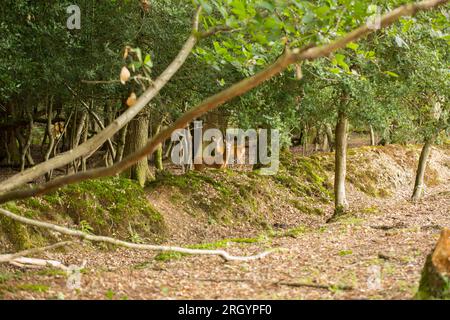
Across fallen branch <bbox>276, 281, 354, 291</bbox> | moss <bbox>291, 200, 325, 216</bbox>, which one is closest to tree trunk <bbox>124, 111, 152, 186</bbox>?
moss <bbox>291, 200, 325, 216</bbox>

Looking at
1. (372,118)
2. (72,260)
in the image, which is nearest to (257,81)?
(72,260)

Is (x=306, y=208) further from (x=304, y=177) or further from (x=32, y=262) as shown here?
(x=32, y=262)

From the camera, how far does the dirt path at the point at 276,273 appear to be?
6.23 m

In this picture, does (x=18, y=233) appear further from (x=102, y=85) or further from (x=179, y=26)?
(x=179, y=26)

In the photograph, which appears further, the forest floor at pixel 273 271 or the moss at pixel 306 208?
the moss at pixel 306 208

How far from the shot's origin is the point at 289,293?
625 cm

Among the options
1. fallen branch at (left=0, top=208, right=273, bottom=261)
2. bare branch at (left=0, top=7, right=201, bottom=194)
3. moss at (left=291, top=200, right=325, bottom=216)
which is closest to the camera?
bare branch at (left=0, top=7, right=201, bottom=194)

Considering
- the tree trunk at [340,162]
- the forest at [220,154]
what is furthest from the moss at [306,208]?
the tree trunk at [340,162]

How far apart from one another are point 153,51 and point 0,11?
3.21 metres

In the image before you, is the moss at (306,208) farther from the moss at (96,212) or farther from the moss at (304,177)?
the moss at (96,212)

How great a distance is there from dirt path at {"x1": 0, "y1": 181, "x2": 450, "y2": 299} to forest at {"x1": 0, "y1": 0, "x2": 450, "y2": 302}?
44 mm

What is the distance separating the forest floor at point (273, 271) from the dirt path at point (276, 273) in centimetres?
1

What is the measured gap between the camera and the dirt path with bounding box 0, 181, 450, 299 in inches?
245

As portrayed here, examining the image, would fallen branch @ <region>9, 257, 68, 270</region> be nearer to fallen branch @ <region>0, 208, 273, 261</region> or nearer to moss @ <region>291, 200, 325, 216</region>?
fallen branch @ <region>0, 208, 273, 261</region>
